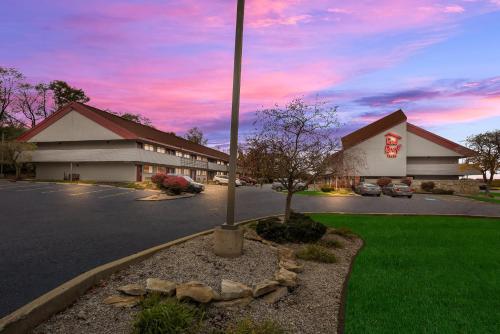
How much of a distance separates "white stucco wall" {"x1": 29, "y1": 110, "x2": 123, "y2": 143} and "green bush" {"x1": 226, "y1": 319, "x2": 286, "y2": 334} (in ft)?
132

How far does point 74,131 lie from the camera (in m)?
43.0

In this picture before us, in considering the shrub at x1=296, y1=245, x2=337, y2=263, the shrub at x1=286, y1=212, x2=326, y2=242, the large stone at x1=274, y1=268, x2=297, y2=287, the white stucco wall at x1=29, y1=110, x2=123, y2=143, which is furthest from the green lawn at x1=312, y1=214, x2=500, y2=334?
the white stucco wall at x1=29, y1=110, x2=123, y2=143

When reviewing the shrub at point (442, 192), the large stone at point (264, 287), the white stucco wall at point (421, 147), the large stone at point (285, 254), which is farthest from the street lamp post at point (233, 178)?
the white stucco wall at point (421, 147)

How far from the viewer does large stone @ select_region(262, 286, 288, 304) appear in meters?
4.94

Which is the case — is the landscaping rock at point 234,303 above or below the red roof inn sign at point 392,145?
below

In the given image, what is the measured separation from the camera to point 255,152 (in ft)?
33.6

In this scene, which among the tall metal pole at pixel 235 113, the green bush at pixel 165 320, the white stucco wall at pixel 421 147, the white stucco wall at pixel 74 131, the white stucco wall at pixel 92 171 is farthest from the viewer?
the white stucco wall at pixel 421 147

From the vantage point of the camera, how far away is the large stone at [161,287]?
4.57 m

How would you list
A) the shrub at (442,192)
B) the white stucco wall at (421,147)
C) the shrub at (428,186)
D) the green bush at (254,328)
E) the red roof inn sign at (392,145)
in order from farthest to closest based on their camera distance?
the white stucco wall at (421,147) → the red roof inn sign at (392,145) → the shrub at (428,186) → the shrub at (442,192) → the green bush at (254,328)

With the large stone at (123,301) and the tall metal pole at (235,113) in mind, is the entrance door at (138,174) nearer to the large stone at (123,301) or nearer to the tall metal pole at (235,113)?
the tall metal pole at (235,113)

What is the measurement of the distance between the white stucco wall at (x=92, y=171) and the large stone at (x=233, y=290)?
3835 centimetres

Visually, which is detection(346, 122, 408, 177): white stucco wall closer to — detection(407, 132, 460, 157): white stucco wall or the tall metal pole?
detection(407, 132, 460, 157): white stucco wall

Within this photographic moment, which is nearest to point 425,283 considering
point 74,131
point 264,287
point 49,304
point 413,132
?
point 264,287

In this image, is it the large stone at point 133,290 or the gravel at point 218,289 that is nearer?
the gravel at point 218,289
